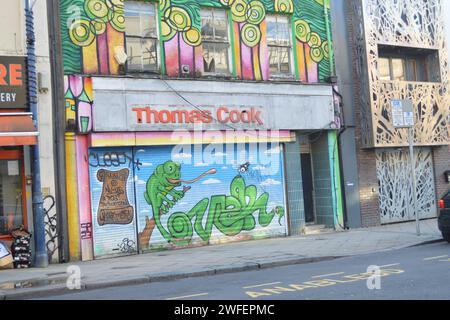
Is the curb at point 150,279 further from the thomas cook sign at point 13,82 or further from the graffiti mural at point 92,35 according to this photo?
the graffiti mural at point 92,35

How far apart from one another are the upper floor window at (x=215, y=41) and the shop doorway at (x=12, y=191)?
18.9ft

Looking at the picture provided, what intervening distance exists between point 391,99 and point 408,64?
4.08 meters

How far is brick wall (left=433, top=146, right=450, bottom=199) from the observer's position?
64.4 feet

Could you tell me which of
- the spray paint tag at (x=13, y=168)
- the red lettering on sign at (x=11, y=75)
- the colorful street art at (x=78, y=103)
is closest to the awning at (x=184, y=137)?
the colorful street art at (x=78, y=103)

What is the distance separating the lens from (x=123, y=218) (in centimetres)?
1383

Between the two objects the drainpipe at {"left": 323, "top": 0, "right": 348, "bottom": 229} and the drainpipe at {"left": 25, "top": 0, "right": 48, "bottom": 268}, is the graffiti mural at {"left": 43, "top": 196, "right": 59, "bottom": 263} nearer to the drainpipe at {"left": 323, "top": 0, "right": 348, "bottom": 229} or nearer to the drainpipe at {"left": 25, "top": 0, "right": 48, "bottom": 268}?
the drainpipe at {"left": 25, "top": 0, "right": 48, "bottom": 268}

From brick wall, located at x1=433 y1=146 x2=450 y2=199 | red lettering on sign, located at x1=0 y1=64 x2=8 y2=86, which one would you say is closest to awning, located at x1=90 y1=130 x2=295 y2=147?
red lettering on sign, located at x1=0 y1=64 x2=8 y2=86

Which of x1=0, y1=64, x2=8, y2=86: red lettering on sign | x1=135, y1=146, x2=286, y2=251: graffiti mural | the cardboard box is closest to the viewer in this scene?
the cardboard box

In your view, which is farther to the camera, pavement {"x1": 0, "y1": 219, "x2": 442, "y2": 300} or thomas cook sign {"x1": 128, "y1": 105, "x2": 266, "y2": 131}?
thomas cook sign {"x1": 128, "y1": 105, "x2": 266, "y2": 131}

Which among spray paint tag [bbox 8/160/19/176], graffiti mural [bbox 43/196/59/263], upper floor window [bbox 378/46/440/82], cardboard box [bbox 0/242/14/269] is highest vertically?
upper floor window [bbox 378/46/440/82]

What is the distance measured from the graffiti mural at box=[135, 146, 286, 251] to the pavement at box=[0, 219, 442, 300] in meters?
0.50

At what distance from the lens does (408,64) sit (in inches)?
777

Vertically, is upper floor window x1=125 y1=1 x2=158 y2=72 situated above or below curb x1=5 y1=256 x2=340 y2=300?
above

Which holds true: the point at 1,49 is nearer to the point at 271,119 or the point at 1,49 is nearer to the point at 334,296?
the point at 271,119
